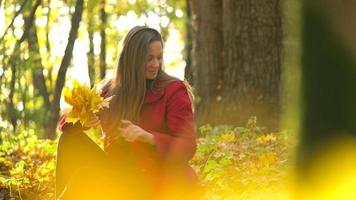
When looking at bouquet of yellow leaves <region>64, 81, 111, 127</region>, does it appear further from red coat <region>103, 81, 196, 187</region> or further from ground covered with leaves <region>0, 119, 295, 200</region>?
ground covered with leaves <region>0, 119, 295, 200</region>

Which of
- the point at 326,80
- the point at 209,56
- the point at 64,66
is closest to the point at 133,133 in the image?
the point at 326,80

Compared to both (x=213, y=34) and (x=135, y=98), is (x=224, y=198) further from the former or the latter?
(x=213, y=34)

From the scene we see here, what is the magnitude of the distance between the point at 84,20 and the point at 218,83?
16431 mm

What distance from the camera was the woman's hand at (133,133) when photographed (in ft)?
14.7

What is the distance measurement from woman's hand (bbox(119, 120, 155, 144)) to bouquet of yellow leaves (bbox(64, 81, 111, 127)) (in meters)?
0.19

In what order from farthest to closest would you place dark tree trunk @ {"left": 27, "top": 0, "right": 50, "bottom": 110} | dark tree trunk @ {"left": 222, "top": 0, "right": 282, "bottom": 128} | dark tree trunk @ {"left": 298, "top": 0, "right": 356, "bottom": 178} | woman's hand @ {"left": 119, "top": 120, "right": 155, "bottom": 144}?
dark tree trunk @ {"left": 27, "top": 0, "right": 50, "bottom": 110} → dark tree trunk @ {"left": 222, "top": 0, "right": 282, "bottom": 128} → woman's hand @ {"left": 119, "top": 120, "right": 155, "bottom": 144} → dark tree trunk @ {"left": 298, "top": 0, "right": 356, "bottom": 178}

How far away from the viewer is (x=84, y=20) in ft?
86.8

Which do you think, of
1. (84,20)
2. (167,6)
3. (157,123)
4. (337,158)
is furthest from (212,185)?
(84,20)

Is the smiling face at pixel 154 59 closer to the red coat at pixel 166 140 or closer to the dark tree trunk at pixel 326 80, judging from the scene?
the red coat at pixel 166 140

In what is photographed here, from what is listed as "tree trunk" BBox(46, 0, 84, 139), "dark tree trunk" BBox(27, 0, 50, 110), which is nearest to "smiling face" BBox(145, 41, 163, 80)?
"tree trunk" BBox(46, 0, 84, 139)

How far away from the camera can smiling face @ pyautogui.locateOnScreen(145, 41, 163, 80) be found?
4.83 m

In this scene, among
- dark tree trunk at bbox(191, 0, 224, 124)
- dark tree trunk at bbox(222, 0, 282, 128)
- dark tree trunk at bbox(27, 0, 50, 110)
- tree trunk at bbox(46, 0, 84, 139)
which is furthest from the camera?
dark tree trunk at bbox(27, 0, 50, 110)

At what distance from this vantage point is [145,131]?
457cm

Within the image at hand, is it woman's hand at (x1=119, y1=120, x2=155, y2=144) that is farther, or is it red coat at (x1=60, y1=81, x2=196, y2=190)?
red coat at (x1=60, y1=81, x2=196, y2=190)
